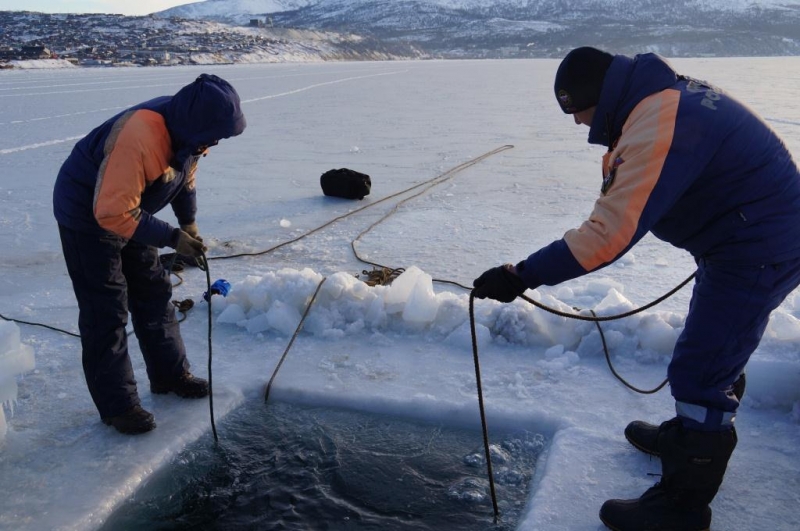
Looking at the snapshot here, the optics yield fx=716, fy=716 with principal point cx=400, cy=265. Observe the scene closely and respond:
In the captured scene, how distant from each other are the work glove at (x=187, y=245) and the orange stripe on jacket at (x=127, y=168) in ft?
A: 0.62

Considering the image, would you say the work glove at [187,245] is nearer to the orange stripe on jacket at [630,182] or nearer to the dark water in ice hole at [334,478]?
the dark water in ice hole at [334,478]

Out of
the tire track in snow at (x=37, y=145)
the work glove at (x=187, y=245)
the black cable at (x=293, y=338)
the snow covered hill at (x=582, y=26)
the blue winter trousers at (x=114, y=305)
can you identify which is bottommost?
the snow covered hill at (x=582, y=26)

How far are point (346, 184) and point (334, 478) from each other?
491 cm

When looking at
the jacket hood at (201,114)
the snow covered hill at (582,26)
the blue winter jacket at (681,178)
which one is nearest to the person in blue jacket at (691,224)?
the blue winter jacket at (681,178)

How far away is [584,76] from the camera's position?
2.32m

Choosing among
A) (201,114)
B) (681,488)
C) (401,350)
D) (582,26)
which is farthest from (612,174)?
(582,26)

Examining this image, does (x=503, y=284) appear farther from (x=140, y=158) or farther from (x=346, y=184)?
(x=346, y=184)

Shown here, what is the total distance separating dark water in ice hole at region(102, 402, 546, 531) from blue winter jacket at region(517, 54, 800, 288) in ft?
3.25

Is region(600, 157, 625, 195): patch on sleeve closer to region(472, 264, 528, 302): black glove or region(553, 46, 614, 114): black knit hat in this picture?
region(553, 46, 614, 114): black knit hat

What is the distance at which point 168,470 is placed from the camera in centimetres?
296

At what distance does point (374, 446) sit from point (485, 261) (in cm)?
254

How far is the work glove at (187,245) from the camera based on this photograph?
2.91m

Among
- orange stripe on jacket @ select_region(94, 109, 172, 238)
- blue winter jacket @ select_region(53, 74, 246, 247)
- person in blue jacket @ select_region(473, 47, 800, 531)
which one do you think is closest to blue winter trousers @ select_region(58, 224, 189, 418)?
blue winter jacket @ select_region(53, 74, 246, 247)

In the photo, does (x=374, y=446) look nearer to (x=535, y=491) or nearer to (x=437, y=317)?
(x=535, y=491)
